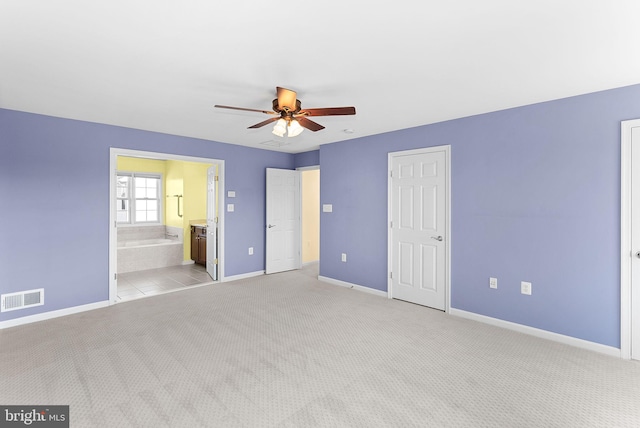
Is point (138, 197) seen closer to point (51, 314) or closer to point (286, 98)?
point (51, 314)

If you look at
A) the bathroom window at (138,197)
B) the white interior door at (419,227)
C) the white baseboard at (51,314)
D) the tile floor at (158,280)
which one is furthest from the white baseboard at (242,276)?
the bathroom window at (138,197)

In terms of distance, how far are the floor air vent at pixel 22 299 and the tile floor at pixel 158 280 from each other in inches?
35.5

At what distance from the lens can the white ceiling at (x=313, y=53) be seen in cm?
174

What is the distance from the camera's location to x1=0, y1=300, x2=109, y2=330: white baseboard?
3.53 m

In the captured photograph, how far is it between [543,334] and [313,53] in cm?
348

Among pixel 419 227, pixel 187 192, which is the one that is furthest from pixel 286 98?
pixel 187 192

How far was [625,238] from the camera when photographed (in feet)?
9.23

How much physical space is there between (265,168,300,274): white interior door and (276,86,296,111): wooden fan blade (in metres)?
3.22

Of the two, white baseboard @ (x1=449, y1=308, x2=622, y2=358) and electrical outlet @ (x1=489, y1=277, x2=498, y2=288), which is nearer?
white baseboard @ (x1=449, y1=308, x2=622, y2=358)

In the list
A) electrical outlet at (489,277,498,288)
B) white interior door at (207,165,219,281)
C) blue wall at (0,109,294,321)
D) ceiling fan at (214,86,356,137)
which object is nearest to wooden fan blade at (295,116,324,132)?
ceiling fan at (214,86,356,137)

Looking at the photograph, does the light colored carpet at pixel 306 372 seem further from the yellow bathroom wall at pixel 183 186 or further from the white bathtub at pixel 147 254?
the yellow bathroom wall at pixel 183 186

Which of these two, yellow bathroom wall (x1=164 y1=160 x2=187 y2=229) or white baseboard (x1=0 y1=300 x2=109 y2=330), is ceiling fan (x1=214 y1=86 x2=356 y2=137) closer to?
white baseboard (x1=0 y1=300 x2=109 y2=330)

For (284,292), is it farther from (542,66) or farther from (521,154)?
(542,66)

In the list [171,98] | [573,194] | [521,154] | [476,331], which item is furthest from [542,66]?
[171,98]
